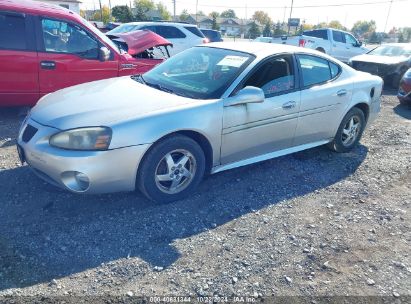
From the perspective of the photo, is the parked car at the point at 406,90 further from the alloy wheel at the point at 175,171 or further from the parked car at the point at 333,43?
the parked car at the point at 333,43

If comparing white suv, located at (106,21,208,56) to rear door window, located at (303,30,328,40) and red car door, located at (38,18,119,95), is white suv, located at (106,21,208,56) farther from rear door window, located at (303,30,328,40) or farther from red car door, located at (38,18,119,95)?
rear door window, located at (303,30,328,40)

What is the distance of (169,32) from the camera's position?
38.0 ft

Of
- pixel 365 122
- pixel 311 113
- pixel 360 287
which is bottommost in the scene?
pixel 360 287

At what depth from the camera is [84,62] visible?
5676 mm

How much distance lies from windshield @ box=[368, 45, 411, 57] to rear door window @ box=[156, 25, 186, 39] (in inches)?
257

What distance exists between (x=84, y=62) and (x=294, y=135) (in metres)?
3.54

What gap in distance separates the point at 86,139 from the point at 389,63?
34.1 ft

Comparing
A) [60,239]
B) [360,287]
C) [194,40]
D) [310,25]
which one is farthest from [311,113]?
[310,25]

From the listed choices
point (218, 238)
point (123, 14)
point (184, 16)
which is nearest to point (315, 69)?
point (218, 238)

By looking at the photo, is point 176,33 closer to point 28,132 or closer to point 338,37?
point 338,37

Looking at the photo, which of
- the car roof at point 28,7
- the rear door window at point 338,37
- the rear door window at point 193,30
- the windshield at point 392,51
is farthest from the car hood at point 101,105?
the rear door window at point 338,37

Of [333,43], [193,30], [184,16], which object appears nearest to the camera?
[193,30]

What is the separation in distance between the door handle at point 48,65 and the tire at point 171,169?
10.2ft

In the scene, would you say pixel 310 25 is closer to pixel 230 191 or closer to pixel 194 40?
pixel 194 40
